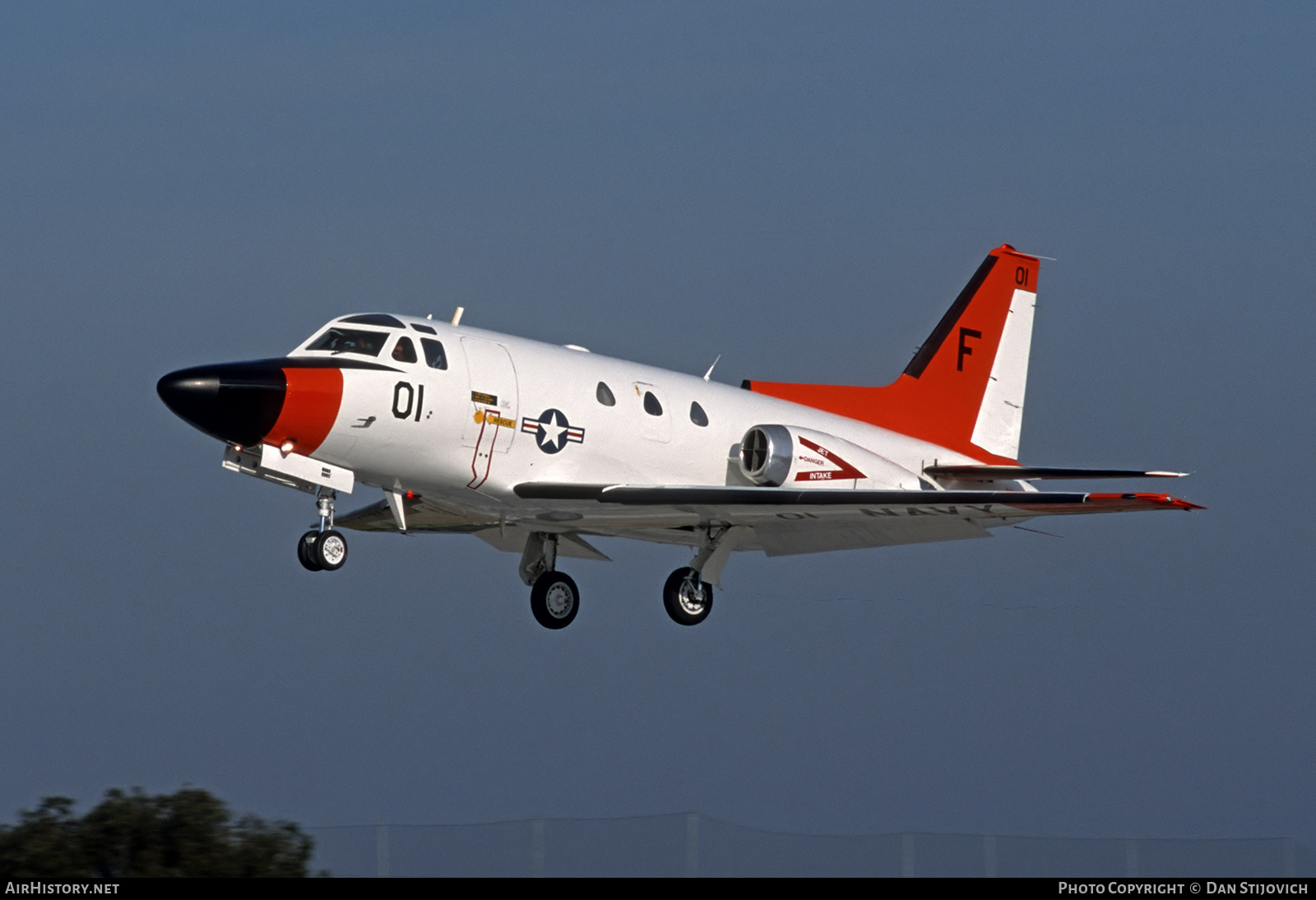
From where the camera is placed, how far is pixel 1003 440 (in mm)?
31500

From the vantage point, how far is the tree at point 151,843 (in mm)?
21781

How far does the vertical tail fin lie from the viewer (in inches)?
1191

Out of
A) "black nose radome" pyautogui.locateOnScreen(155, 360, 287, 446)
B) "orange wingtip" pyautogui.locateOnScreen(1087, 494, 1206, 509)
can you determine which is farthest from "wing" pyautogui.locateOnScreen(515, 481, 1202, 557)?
"black nose radome" pyautogui.locateOnScreen(155, 360, 287, 446)

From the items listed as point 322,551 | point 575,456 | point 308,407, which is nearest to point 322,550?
point 322,551

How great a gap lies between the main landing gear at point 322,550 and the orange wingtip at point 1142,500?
9.64m

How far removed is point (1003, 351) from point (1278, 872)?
15.0 m

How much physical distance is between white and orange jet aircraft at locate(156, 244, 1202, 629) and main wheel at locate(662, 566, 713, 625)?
28 mm

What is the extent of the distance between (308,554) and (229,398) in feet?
7.51

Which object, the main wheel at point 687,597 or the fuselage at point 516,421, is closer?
the fuselage at point 516,421

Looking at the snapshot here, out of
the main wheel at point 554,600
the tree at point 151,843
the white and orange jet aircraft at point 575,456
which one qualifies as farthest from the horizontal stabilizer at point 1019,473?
the tree at point 151,843

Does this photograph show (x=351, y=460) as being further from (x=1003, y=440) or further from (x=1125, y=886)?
(x=1003, y=440)

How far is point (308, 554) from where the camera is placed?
22.9 m

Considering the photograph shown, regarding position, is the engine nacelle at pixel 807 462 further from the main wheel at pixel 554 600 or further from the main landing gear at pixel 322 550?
the main landing gear at pixel 322 550

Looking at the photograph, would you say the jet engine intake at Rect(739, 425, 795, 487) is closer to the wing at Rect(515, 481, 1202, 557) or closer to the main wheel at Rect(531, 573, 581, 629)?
the wing at Rect(515, 481, 1202, 557)
